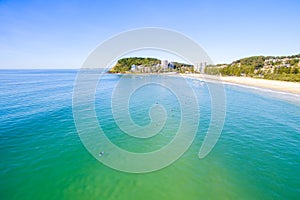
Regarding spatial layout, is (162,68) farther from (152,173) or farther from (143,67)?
(152,173)

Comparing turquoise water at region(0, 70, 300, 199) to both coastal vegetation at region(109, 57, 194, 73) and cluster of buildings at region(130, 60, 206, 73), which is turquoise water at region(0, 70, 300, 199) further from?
coastal vegetation at region(109, 57, 194, 73)

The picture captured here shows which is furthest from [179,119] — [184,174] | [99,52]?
[99,52]

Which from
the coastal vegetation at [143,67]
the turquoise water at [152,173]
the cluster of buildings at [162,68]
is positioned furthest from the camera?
the coastal vegetation at [143,67]

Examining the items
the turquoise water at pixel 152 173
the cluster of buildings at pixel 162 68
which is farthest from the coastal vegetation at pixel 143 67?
the turquoise water at pixel 152 173

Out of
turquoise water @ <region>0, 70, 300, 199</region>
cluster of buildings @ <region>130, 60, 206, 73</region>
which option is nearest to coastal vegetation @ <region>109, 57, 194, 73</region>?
cluster of buildings @ <region>130, 60, 206, 73</region>

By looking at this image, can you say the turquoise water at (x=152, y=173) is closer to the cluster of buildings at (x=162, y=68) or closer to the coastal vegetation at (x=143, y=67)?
the cluster of buildings at (x=162, y=68)

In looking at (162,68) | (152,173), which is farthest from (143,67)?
(152,173)

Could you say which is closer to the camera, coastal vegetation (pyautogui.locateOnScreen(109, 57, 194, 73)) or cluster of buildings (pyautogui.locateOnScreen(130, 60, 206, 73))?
cluster of buildings (pyautogui.locateOnScreen(130, 60, 206, 73))

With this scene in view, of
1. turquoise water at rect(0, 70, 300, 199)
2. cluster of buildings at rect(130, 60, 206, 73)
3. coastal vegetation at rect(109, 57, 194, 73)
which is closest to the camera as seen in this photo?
turquoise water at rect(0, 70, 300, 199)

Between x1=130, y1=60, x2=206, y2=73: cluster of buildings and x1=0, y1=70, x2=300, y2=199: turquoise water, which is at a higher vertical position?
x1=130, y1=60, x2=206, y2=73: cluster of buildings

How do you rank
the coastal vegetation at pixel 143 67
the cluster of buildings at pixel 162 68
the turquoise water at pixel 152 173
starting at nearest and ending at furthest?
the turquoise water at pixel 152 173
the cluster of buildings at pixel 162 68
the coastal vegetation at pixel 143 67


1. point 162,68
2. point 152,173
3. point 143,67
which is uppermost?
point 143,67

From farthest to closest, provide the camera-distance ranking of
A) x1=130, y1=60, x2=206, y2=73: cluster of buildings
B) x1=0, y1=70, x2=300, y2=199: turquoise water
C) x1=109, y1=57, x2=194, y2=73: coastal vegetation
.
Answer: x1=109, y1=57, x2=194, y2=73: coastal vegetation, x1=130, y1=60, x2=206, y2=73: cluster of buildings, x1=0, y1=70, x2=300, y2=199: turquoise water

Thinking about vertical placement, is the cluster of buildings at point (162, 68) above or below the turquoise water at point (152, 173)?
above
